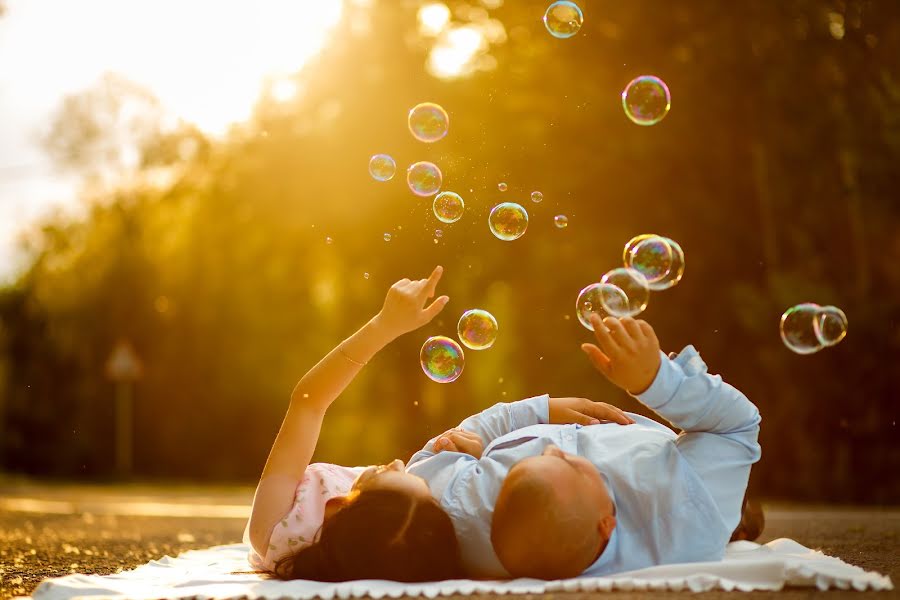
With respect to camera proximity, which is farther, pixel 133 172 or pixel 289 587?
pixel 133 172

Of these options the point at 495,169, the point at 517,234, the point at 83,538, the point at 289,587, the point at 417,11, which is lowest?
the point at 83,538

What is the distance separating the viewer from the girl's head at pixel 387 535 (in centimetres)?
313

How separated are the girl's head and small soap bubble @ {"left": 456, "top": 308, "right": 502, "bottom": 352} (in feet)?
5.47

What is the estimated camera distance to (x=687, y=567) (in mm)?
3127

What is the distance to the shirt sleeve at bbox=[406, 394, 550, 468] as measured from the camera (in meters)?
3.80

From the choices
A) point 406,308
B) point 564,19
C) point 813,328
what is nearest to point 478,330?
point 406,308

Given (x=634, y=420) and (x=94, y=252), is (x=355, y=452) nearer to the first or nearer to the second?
(x=94, y=252)

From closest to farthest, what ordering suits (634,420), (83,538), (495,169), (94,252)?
1. (634,420)
2. (83,538)
3. (495,169)
4. (94,252)

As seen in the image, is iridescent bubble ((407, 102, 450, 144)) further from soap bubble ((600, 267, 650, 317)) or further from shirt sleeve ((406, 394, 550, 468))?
shirt sleeve ((406, 394, 550, 468))

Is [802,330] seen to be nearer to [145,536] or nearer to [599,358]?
[599,358]

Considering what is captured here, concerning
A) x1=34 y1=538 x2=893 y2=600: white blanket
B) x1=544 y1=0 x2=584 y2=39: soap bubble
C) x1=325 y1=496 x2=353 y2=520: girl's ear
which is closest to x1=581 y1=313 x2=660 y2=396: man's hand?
x1=34 y1=538 x2=893 y2=600: white blanket

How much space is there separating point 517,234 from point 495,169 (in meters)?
6.86

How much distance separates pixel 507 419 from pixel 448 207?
1751mm

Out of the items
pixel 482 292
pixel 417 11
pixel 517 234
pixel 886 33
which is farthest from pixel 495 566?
pixel 417 11
